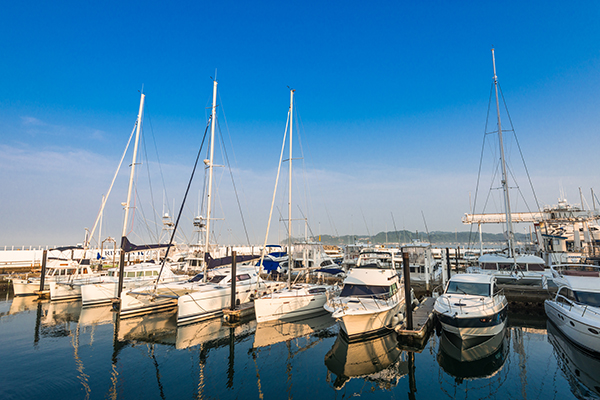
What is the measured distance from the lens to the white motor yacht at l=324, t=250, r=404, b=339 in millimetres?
14758

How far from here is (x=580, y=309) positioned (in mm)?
13438

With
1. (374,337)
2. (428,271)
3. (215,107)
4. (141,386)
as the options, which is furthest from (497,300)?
(215,107)

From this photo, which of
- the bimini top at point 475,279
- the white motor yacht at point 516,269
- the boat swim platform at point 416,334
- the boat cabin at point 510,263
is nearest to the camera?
the boat swim platform at point 416,334

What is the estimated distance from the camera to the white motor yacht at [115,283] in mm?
24266

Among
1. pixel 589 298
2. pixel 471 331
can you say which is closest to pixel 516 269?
pixel 589 298

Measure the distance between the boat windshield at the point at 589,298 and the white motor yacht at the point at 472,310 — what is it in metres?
3.13

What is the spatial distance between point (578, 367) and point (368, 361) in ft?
27.3

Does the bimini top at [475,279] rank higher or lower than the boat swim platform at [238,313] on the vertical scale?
higher

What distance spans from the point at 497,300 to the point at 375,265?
7.21m

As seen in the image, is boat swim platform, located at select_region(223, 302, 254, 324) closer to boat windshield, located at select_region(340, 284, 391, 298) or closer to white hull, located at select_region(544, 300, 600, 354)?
boat windshield, located at select_region(340, 284, 391, 298)

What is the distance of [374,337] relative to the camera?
15438 mm

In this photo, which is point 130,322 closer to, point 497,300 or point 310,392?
point 310,392

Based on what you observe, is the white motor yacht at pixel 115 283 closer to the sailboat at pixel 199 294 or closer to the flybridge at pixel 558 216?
the sailboat at pixel 199 294

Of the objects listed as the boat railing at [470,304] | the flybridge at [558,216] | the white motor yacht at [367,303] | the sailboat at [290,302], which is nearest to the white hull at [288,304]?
the sailboat at [290,302]
